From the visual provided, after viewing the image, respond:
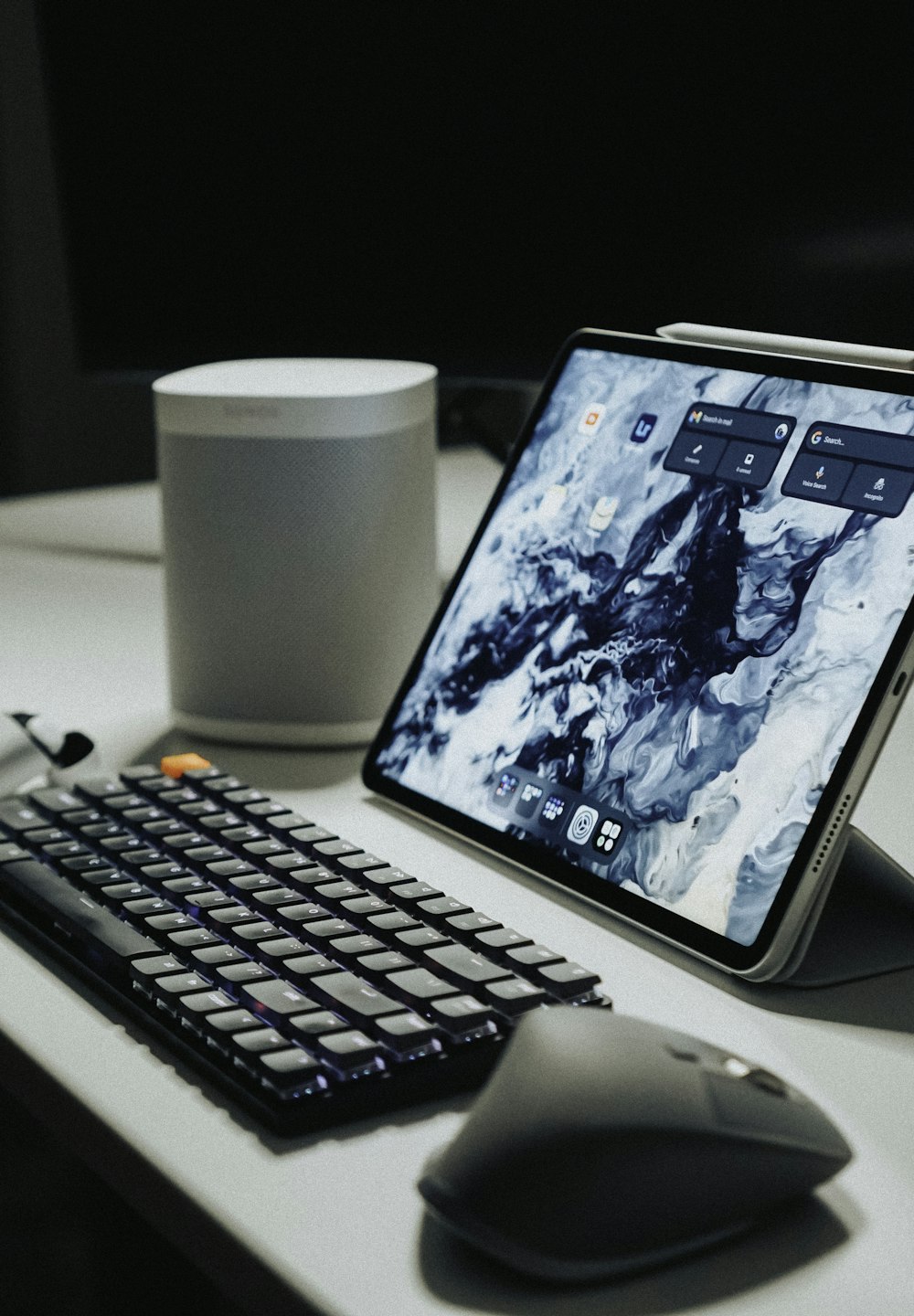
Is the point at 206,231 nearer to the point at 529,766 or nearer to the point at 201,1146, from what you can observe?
the point at 529,766

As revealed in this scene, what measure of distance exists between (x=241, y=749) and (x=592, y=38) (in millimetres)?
456

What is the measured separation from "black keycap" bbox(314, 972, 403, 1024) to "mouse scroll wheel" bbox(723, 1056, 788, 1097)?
0.11m

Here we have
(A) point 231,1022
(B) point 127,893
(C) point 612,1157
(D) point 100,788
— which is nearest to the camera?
(C) point 612,1157

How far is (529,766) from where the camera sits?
63cm

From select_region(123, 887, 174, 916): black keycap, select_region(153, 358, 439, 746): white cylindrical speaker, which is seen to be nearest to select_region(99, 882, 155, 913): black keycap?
select_region(123, 887, 174, 916): black keycap

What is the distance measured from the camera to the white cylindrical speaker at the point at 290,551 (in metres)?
0.75

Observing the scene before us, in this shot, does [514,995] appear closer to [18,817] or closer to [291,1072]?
[291,1072]

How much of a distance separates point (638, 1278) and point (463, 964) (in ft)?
0.46

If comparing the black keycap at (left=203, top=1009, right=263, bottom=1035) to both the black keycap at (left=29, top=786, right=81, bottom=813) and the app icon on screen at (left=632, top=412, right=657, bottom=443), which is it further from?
the app icon on screen at (left=632, top=412, right=657, bottom=443)

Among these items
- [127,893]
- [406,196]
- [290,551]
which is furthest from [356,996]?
[406,196]

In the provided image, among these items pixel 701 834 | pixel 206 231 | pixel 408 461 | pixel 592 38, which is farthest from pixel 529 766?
pixel 206 231

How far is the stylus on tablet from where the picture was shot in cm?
57

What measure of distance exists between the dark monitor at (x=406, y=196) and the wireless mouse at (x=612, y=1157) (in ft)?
1.66

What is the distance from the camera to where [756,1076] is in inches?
15.5
